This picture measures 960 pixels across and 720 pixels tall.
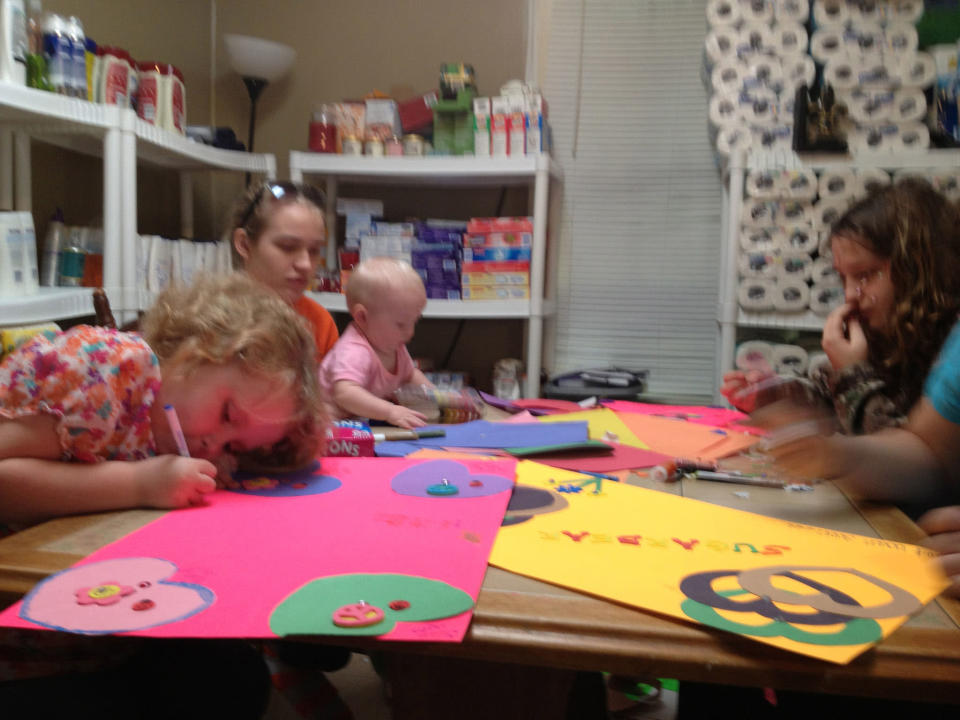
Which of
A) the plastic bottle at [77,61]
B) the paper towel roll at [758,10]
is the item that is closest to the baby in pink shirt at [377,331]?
the plastic bottle at [77,61]

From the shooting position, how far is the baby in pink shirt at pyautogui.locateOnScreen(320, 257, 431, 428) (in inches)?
57.9

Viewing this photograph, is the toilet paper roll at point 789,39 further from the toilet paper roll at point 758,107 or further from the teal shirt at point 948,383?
the teal shirt at point 948,383

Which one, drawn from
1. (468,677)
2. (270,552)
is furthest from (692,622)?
(270,552)

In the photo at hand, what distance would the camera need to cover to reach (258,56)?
98.7 inches

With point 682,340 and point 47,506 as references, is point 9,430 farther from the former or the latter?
point 682,340

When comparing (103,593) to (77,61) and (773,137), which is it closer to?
(77,61)

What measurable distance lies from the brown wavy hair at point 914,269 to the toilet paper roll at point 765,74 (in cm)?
94

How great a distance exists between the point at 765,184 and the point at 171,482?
6.06 feet

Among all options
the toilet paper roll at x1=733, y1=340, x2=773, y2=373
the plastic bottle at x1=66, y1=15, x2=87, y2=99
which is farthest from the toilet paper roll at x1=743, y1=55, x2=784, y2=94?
the plastic bottle at x1=66, y1=15, x2=87, y2=99

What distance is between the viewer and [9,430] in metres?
0.69

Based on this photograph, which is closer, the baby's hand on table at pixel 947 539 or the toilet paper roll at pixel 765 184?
the baby's hand on table at pixel 947 539

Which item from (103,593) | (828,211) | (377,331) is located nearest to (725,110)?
(828,211)

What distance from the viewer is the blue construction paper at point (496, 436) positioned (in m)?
1.05

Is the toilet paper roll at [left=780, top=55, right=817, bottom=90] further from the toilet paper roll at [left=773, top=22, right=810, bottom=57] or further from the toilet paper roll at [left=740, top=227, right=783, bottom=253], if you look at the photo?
the toilet paper roll at [left=740, top=227, right=783, bottom=253]
